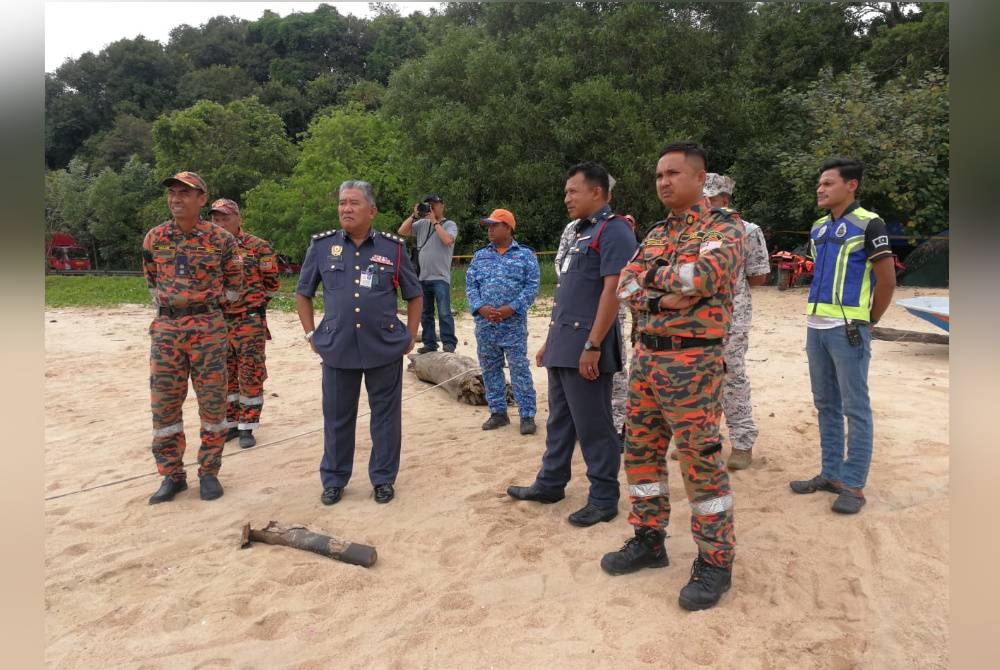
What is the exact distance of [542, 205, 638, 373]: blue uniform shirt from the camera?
3.73 metres

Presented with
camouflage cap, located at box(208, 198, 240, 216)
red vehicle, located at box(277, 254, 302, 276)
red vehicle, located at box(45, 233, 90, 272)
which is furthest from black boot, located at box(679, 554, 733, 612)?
red vehicle, located at box(45, 233, 90, 272)

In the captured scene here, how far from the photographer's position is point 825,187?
12.6 ft

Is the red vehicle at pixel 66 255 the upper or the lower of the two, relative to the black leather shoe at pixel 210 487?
upper

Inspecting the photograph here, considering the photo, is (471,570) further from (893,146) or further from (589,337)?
(893,146)

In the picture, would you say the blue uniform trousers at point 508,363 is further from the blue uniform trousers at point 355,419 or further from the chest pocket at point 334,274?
the chest pocket at point 334,274

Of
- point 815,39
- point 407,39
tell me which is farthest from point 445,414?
point 407,39

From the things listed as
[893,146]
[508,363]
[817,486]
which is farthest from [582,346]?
[893,146]

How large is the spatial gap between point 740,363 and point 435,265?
14.4ft

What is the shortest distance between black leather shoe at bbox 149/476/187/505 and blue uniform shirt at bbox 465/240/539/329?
2.69m

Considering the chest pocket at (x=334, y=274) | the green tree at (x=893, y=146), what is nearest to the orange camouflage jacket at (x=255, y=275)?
the chest pocket at (x=334, y=274)

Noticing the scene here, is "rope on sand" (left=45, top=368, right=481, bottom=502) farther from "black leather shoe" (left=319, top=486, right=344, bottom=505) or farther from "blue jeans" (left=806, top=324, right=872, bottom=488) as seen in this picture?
"blue jeans" (left=806, top=324, right=872, bottom=488)

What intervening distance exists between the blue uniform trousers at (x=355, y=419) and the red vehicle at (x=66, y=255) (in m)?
35.2

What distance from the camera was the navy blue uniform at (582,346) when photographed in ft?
12.4

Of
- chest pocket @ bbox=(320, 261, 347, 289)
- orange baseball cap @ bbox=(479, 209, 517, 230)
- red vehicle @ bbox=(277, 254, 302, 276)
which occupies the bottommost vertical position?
chest pocket @ bbox=(320, 261, 347, 289)
